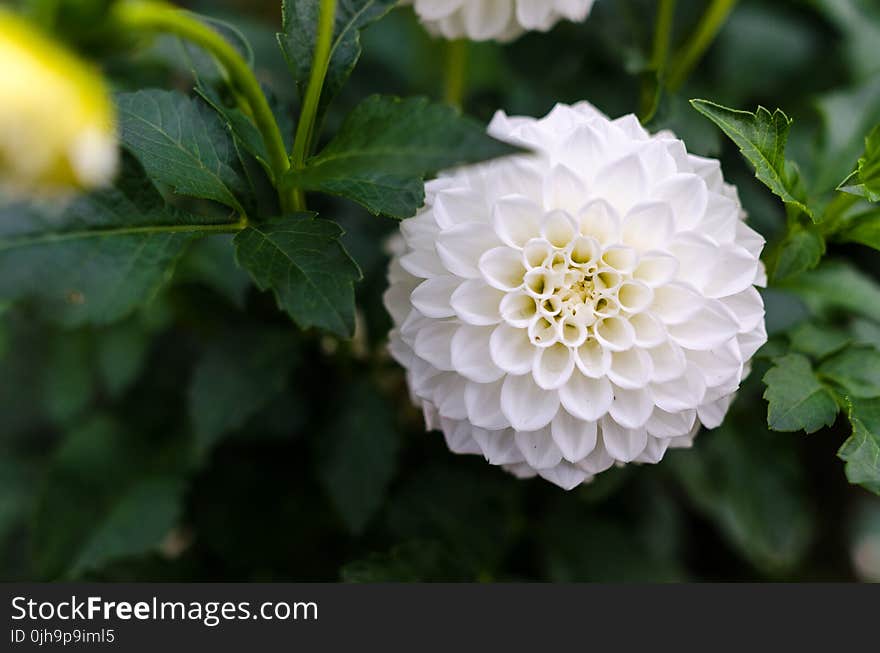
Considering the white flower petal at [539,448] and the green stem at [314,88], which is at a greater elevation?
the green stem at [314,88]

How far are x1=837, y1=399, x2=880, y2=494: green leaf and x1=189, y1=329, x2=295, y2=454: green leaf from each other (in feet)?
2.21

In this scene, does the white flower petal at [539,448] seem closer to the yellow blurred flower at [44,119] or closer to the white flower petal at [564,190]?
the white flower petal at [564,190]

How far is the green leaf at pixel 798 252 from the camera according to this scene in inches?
34.6

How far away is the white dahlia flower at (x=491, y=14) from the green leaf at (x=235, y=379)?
1.53 feet

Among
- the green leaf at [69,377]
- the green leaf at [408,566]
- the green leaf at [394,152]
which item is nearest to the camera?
the green leaf at [394,152]

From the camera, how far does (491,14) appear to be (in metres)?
1.00

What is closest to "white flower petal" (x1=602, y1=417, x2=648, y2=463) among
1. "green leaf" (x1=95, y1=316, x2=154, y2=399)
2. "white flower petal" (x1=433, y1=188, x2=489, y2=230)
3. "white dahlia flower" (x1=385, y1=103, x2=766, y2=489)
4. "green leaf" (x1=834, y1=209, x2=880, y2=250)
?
"white dahlia flower" (x1=385, y1=103, x2=766, y2=489)

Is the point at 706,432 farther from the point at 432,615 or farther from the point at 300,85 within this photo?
the point at 300,85

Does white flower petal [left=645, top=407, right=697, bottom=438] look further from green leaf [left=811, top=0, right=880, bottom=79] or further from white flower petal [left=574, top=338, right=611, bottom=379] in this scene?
green leaf [left=811, top=0, right=880, bottom=79]

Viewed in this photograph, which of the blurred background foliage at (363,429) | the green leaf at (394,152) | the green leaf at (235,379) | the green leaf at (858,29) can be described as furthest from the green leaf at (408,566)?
the green leaf at (858,29)

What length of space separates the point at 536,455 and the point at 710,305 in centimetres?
20

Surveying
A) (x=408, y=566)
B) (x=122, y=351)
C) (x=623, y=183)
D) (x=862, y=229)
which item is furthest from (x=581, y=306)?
(x=122, y=351)

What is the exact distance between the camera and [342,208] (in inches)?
57.1

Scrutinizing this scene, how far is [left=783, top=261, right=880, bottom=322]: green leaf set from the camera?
1.03 meters
